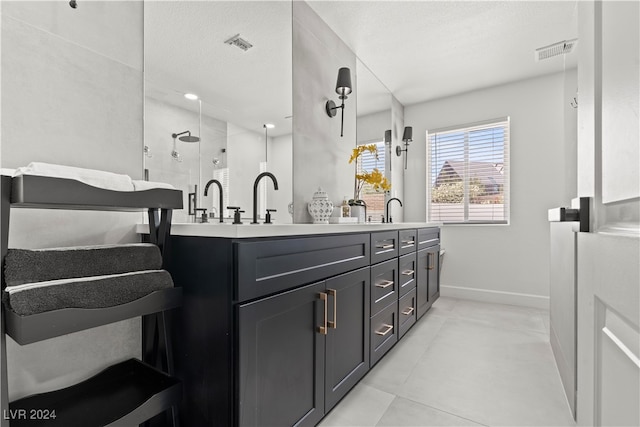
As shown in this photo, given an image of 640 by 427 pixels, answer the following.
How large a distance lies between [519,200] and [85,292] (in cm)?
395

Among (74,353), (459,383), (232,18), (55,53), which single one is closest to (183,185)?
(55,53)

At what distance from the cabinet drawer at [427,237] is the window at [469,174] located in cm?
80

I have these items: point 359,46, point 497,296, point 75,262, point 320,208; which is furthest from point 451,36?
point 75,262

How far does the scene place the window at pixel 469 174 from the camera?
141 inches

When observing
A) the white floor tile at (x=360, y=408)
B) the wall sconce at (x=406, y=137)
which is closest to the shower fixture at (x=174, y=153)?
the white floor tile at (x=360, y=408)

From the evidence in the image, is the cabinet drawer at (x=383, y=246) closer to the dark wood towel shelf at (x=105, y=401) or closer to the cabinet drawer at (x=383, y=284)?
the cabinet drawer at (x=383, y=284)

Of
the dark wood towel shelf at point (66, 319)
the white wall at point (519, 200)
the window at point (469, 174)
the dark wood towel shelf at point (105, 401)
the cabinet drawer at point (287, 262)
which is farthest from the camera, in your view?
the window at point (469, 174)

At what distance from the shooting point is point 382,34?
2562 millimetres

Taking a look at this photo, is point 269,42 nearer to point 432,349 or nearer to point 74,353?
point 74,353

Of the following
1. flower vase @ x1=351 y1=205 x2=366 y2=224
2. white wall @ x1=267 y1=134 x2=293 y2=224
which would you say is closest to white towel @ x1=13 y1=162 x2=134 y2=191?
white wall @ x1=267 y1=134 x2=293 y2=224

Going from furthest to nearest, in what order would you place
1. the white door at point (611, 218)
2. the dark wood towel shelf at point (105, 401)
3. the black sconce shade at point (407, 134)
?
1. the black sconce shade at point (407, 134)
2. the dark wood towel shelf at point (105, 401)
3. the white door at point (611, 218)

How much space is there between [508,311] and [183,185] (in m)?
3.41

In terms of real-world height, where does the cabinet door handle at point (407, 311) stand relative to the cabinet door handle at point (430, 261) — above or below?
below

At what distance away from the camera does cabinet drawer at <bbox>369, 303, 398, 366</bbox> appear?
72.5 inches
